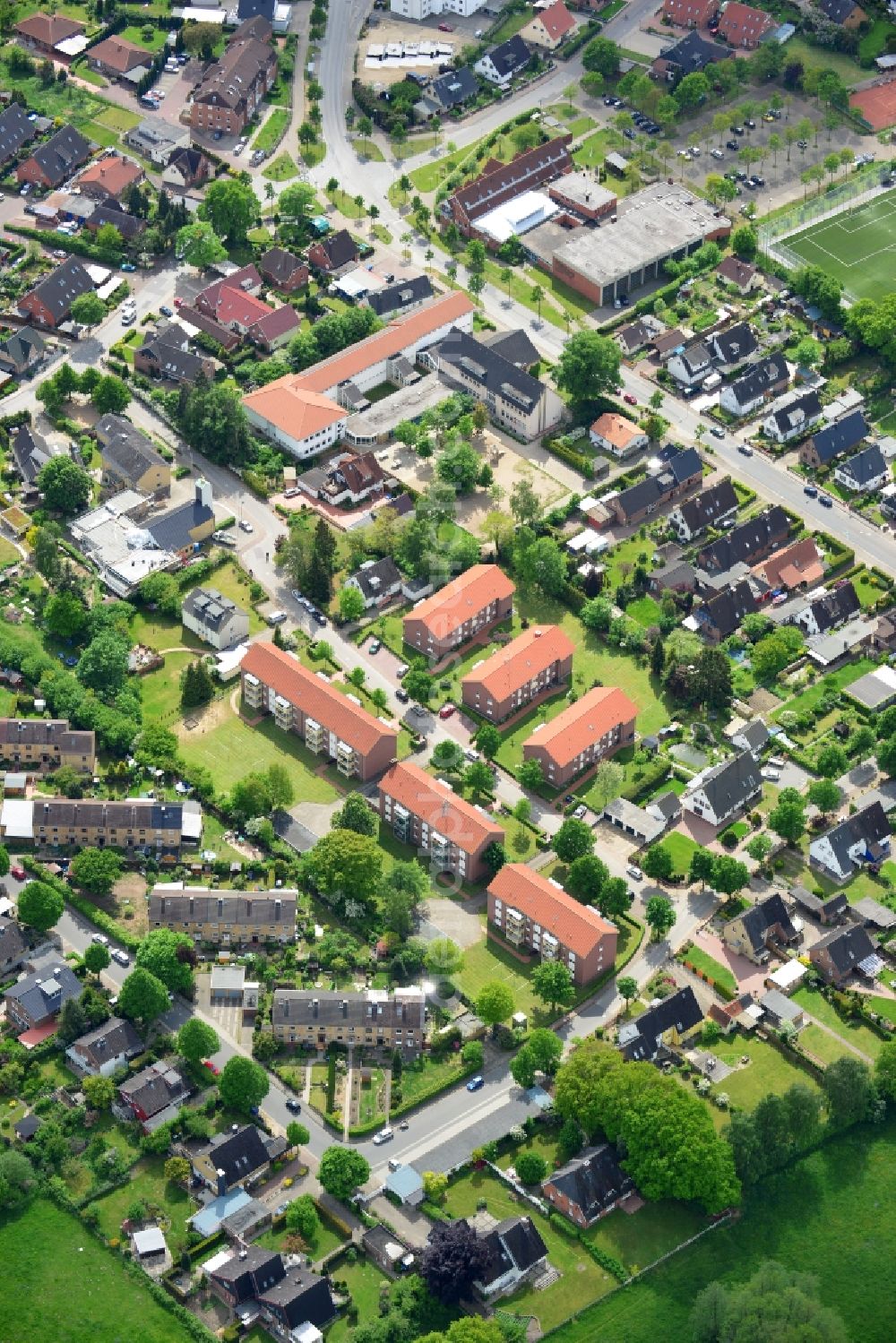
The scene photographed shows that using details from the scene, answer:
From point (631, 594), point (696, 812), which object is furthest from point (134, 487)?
point (696, 812)

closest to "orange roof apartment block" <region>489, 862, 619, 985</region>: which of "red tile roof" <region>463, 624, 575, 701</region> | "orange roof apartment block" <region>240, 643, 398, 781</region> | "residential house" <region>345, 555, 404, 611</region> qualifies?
"orange roof apartment block" <region>240, 643, 398, 781</region>

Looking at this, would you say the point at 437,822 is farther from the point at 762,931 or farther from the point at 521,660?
the point at 762,931

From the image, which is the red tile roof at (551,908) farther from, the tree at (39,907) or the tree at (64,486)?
the tree at (64,486)

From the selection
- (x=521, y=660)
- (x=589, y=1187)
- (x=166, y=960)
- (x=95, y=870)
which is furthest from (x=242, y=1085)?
(x=521, y=660)

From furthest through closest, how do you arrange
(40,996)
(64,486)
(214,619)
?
(64,486)
(214,619)
(40,996)

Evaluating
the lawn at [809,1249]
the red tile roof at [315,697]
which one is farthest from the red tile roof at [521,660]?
the lawn at [809,1249]

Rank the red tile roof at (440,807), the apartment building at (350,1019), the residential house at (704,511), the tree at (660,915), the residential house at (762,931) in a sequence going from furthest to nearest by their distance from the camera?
the residential house at (704,511), the red tile roof at (440,807), the tree at (660,915), the residential house at (762,931), the apartment building at (350,1019)
